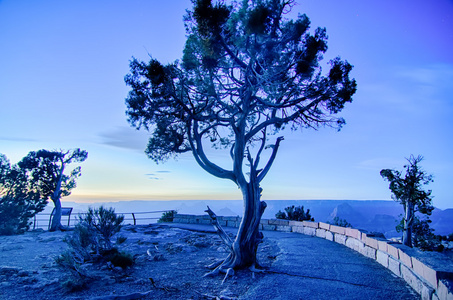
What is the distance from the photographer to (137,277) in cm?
715

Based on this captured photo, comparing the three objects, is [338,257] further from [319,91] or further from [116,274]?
[116,274]

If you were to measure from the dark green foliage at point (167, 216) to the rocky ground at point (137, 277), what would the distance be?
35.7ft

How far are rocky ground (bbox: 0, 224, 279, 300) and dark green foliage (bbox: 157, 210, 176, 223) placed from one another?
35.7ft

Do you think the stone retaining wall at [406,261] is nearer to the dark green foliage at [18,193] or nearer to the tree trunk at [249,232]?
the tree trunk at [249,232]

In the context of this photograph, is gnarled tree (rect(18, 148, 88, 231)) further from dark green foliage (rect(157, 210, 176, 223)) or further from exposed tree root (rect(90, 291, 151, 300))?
exposed tree root (rect(90, 291, 151, 300))

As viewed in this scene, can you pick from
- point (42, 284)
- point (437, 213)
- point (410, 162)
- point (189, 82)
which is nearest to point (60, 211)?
point (42, 284)

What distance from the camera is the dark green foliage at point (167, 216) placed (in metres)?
22.0

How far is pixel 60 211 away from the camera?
20125 mm

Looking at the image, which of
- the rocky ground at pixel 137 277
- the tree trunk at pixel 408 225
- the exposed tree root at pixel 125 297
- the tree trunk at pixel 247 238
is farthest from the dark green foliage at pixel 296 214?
the exposed tree root at pixel 125 297

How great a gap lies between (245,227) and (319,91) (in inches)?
198

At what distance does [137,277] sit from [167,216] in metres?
15.5

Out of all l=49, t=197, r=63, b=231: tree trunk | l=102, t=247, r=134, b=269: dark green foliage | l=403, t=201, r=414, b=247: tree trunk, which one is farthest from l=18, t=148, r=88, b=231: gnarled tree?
l=403, t=201, r=414, b=247: tree trunk

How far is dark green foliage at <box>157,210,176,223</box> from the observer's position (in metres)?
22.0

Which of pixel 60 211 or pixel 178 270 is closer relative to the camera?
pixel 178 270
